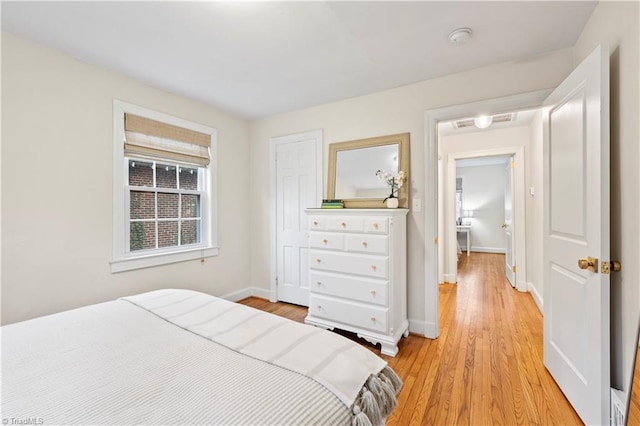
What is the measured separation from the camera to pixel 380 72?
2455 millimetres

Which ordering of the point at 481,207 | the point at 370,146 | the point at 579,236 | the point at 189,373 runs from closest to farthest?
the point at 189,373
the point at 579,236
the point at 370,146
the point at 481,207

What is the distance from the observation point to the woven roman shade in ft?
8.37

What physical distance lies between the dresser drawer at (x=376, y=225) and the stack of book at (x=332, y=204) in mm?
596

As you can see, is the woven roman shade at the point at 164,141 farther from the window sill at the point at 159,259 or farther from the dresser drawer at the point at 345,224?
the dresser drawer at the point at 345,224

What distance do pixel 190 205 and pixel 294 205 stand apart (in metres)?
1.21

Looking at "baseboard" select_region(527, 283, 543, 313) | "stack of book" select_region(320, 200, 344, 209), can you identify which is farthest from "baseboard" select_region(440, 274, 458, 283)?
"stack of book" select_region(320, 200, 344, 209)

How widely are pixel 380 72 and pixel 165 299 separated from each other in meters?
2.45

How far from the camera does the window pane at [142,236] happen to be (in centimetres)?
261

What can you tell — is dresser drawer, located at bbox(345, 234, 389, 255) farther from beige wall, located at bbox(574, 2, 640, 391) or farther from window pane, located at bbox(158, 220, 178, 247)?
window pane, located at bbox(158, 220, 178, 247)

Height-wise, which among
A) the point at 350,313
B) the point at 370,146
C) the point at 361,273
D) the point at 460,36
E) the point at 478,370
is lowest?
the point at 478,370

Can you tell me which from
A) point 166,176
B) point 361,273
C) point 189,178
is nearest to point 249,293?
point 189,178

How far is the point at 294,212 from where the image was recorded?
11.3 feet

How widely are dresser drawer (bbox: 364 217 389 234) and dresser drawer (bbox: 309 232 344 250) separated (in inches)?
10.6

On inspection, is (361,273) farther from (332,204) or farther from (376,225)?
(332,204)
